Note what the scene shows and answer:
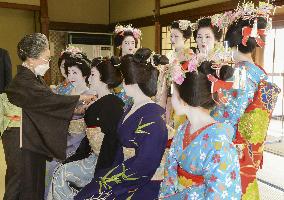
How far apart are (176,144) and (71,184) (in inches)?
48.5

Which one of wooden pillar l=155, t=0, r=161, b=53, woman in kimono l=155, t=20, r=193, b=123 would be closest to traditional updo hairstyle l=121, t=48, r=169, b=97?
woman in kimono l=155, t=20, r=193, b=123

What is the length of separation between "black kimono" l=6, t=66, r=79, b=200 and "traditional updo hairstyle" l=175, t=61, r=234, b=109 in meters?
1.40

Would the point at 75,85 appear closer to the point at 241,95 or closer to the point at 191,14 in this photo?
the point at 241,95

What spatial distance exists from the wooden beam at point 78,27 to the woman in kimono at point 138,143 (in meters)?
7.33

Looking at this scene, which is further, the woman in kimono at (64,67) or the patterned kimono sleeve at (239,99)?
the woman in kimono at (64,67)

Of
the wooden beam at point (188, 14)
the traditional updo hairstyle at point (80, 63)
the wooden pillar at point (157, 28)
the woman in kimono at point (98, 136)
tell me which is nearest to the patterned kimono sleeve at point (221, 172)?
the woman in kimono at point (98, 136)

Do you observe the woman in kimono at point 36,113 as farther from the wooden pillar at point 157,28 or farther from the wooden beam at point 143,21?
the wooden beam at point 143,21

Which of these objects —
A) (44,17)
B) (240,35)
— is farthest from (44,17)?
(240,35)

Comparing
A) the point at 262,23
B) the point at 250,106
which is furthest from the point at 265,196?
the point at 262,23

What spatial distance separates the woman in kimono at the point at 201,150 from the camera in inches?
61.7

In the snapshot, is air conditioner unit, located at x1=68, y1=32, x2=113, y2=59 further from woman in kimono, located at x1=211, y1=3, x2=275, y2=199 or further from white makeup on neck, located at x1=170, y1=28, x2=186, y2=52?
woman in kimono, located at x1=211, y1=3, x2=275, y2=199

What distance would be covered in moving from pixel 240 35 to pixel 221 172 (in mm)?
1244

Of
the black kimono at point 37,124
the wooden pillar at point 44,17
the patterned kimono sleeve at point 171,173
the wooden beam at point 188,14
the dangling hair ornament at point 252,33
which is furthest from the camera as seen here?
the wooden pillar at point 44,17

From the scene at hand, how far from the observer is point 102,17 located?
396 inches
